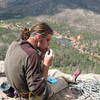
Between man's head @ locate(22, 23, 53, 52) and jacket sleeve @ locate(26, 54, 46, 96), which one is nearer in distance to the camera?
jacket sleeve @ locate(26, 54, 46, 96)

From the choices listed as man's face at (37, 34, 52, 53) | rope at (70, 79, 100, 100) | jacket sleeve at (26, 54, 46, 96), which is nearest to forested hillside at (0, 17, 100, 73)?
rope at (70, 79, 100, 100)

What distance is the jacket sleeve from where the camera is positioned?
3.49m

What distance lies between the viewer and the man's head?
12.3ft

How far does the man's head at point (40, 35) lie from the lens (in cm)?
374

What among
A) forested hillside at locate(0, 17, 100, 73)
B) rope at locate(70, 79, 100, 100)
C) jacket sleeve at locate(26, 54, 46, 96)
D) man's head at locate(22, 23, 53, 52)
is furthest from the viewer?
forested hillside at locate(0, 17, 100, 73)

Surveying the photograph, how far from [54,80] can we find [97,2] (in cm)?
14644

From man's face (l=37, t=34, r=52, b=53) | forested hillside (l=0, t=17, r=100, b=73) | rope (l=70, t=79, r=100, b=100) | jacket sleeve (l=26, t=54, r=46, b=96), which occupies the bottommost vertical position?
forested hillside (l=0, t=17, r=100, b=73)

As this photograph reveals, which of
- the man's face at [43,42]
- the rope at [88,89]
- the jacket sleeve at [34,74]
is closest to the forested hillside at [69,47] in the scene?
the rope at [88,89]

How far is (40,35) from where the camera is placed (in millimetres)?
3742

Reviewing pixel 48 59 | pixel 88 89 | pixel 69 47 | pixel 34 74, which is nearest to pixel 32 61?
pixel 34 74

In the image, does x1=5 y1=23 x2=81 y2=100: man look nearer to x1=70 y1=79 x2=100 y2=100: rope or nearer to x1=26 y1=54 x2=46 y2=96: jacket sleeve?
x1=26 y1=54 x2=46 y2=96: jacket sleeve

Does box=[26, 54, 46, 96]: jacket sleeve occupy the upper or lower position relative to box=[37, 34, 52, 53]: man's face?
lower

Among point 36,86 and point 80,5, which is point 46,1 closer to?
point 80,5

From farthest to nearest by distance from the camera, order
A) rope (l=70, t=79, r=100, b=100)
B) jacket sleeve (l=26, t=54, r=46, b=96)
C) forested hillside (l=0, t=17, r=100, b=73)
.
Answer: forested hillside (l=0, t=17, r=100, b=73)
rope (l=70, t=79, r=100, b=100)
jacket sleeve (l=26, t=54, r=46, b=96)
